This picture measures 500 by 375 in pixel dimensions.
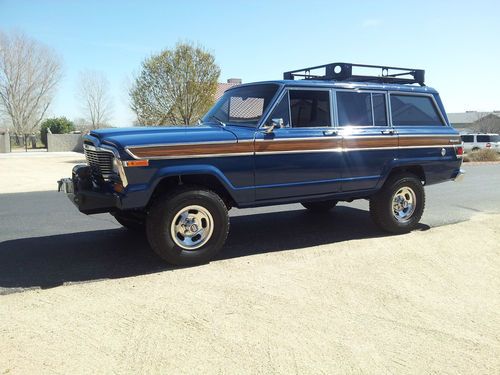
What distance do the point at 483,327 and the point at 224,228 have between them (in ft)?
8.77

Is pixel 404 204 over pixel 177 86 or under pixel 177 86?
under

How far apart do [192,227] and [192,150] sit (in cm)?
85

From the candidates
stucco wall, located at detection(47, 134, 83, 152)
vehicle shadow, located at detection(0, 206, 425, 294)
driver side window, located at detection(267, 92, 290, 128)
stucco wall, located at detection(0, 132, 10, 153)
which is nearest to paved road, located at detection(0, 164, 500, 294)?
vehicle shadow, located at detection(0, 206, 425, 294)

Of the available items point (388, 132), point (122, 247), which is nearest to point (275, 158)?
point (388, 132)

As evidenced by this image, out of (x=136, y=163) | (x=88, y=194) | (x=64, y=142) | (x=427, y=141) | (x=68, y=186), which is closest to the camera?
(x=136, y=163)

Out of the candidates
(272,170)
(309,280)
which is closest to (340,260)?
(309,280)

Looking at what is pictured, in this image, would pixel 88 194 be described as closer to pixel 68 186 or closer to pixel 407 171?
pixel 68 186

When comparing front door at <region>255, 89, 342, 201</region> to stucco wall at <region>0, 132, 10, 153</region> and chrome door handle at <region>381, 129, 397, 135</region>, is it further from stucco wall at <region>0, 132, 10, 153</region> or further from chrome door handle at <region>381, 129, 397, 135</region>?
stucco wall at <region>0, 132, 10, 153</region>

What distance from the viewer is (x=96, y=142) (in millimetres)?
4793

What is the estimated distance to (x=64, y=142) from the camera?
1524 inches

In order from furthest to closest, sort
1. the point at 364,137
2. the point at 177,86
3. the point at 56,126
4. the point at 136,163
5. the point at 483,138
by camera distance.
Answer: the point at 56,126 → the point at 483,138 → the point at 177,86 → the point at 364,137 → the point at 136,163

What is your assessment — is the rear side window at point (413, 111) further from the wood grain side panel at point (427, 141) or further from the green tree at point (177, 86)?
the green tree at point (177, 86)

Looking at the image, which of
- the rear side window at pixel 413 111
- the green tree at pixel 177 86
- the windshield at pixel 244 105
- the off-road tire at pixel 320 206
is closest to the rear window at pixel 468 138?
the green tree at pixel 177 86

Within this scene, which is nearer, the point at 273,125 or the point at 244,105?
the point at 273,125
